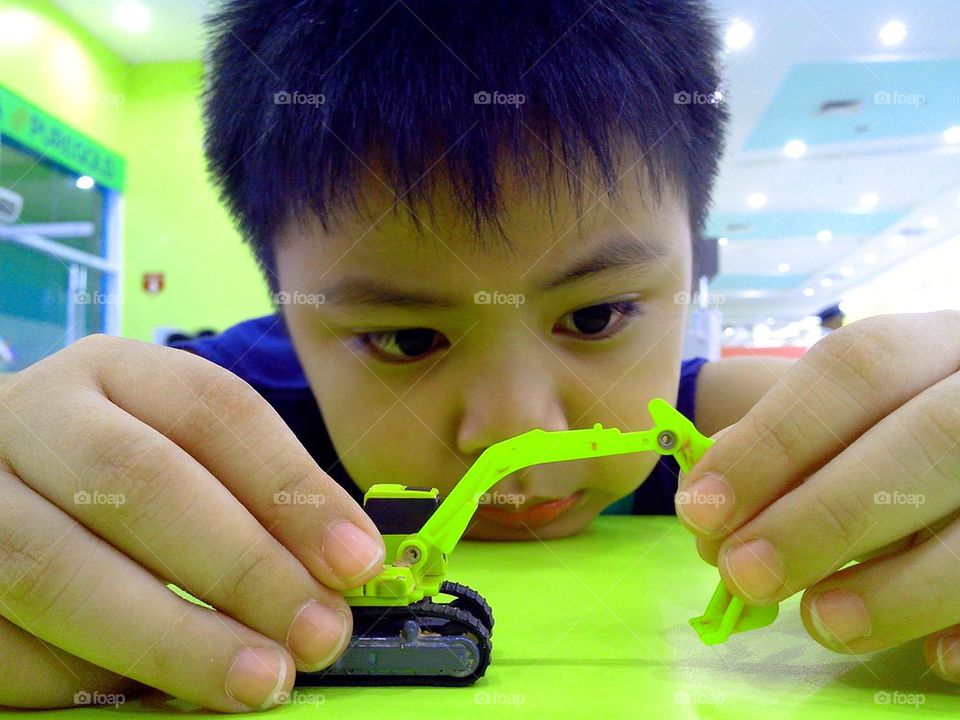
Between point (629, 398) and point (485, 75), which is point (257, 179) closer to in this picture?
point (485, 75)

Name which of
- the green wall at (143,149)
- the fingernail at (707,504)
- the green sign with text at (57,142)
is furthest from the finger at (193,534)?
the green sign with text at (57,142)

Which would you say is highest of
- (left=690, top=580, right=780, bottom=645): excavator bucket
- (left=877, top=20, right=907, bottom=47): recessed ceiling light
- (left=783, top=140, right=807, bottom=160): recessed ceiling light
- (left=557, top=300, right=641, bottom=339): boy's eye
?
(left=877, top=20, right=907, bottom=47): recessed ceiling light

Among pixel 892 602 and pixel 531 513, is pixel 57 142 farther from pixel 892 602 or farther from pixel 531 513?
pixel 892 602

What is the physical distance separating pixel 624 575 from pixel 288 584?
1.04ft

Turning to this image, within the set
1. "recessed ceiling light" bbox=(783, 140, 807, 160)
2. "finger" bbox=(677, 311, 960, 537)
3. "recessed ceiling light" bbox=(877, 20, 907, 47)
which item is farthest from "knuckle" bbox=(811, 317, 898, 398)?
"recessed ceiling light" bbox=(783, 140, 807, 160)

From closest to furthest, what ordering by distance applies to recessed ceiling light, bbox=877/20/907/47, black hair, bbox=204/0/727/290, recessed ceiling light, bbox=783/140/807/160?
black hair, bbox=204/0/727/290
recessed ceiling light, bbox=877/20/907/47
recessed ceiling light, bbox=783/140/807/160

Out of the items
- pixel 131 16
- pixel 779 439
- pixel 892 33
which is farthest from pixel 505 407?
pixel 892 33

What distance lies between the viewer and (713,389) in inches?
42.4

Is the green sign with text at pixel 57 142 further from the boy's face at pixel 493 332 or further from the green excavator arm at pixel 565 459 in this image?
the green excavator arm at pixel 565 459

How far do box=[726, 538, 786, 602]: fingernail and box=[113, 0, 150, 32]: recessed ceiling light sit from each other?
2.49 m

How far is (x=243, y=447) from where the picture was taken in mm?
349

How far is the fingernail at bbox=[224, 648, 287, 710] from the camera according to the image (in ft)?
0.94

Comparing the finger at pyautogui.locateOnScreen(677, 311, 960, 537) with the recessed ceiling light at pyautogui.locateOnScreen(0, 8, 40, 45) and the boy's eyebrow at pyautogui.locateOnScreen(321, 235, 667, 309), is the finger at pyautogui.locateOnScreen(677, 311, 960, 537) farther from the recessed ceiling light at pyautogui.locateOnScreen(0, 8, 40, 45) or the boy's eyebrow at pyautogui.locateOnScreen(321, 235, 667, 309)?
the recessed ceiling light at pyautogui.locateOnScreen(0, 8, 40, 45)

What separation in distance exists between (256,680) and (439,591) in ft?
0.33
